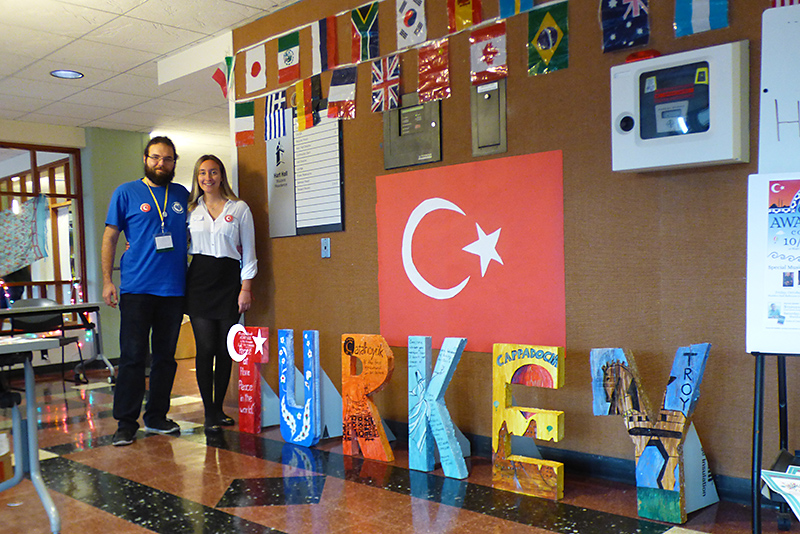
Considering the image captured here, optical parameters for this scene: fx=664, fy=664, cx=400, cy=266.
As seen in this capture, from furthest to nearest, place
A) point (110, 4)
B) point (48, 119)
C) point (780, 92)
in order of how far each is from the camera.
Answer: point (48, 119), point (110, 4), point (780, 92)

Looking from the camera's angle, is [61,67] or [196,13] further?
[61,67]

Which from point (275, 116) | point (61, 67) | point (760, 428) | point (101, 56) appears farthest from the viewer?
point (61, 67)

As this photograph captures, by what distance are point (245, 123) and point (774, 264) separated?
3221 millimetres

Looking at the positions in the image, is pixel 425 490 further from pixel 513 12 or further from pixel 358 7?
pixel 358 7

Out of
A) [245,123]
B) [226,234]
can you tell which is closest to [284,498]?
[226,234]

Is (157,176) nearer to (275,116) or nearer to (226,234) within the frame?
(226,234)

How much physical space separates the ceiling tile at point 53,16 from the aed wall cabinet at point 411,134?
1.84 meters

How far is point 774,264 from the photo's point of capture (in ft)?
6.18

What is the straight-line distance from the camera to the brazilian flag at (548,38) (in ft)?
8.79

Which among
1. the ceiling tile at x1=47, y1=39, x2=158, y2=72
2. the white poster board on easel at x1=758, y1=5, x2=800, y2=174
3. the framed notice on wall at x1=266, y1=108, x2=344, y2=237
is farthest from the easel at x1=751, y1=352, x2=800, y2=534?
the ceiling tile at x1=47, y1=39, x2=158, y2=72

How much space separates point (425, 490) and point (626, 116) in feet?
5.14

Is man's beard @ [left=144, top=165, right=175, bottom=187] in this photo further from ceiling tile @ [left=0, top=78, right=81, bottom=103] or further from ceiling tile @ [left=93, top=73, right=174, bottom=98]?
ceiling tile @ [left=0, top=78, right=81, bottom=103]

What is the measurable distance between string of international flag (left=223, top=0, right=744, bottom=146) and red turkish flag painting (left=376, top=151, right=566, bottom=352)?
411 millimetres

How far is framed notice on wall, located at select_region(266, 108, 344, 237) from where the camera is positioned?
11.9 feet
